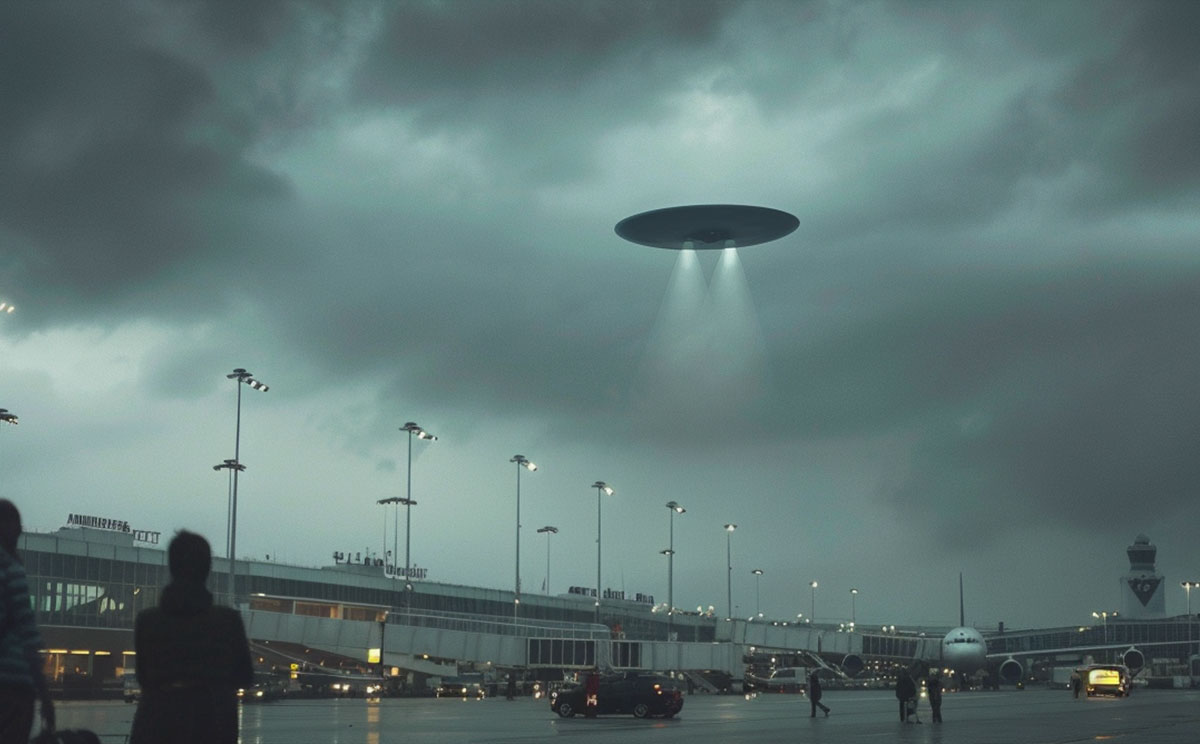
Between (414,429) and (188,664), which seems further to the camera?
(414,429)

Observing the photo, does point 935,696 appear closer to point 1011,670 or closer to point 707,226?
point 707,226

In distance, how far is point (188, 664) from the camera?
29.0ft

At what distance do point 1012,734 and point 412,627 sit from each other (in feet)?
246

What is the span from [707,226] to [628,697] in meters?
26.0

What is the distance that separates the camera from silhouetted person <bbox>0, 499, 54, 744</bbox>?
354 inches

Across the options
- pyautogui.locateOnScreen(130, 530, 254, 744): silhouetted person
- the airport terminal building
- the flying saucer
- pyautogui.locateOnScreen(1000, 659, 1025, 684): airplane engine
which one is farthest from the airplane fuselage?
pyautogui.locateOnScreen(130, 530, 254, 744): silhouetted person

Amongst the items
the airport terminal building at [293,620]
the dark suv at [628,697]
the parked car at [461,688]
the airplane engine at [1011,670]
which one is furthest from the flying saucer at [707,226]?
the airplane engine at [1011,670]

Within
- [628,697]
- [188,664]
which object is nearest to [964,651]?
[628,697]

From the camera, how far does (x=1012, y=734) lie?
3803cm

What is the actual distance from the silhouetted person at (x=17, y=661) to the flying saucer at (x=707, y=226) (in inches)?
2396

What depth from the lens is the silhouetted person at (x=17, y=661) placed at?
9000mm

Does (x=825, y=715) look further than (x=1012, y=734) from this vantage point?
Yes

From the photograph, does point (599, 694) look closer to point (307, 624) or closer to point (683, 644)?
point (307, 624)

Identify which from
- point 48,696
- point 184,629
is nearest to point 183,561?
point 184,629
